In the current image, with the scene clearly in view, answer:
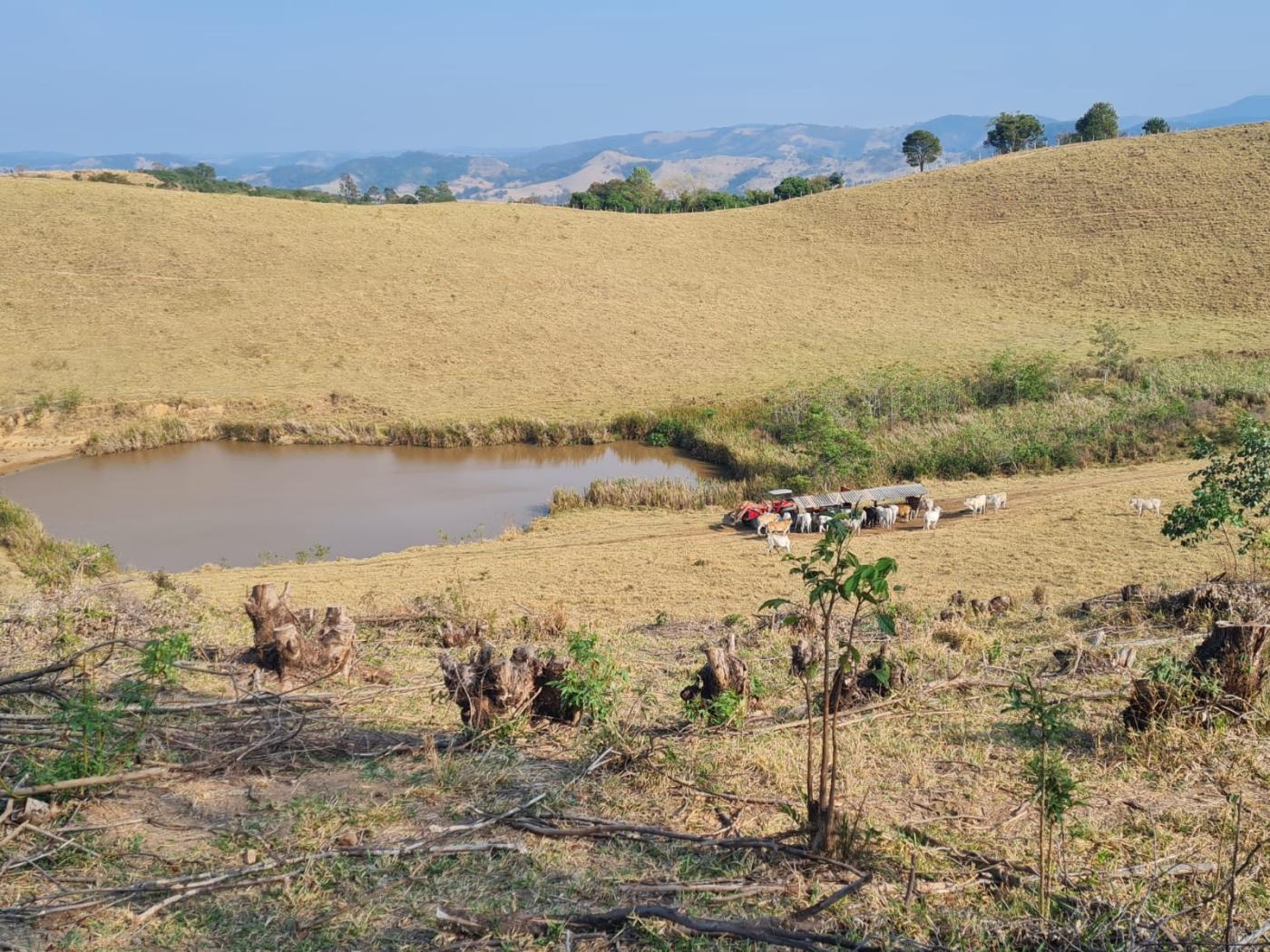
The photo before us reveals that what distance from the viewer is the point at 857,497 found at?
63.4 feet

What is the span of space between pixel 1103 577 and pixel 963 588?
1841mm

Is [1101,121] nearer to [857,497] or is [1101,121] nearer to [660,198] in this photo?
[660,198]

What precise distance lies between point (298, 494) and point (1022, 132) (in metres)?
92.9

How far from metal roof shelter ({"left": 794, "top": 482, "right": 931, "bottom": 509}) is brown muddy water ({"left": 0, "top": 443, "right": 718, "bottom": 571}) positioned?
23.4ft

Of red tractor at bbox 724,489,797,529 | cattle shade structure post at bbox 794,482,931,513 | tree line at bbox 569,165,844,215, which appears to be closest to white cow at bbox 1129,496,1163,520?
Answer: cattle shade structure post at bbox 794,482,931,513

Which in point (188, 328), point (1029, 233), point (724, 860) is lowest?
point (724, 860)

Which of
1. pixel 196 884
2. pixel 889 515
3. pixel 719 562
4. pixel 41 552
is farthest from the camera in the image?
pixel 889 515

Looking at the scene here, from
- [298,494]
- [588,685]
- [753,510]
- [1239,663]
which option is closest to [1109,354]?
[753,510]

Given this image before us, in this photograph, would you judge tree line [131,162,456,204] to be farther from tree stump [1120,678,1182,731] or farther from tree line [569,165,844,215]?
tree stump [1120,678,1182,731]

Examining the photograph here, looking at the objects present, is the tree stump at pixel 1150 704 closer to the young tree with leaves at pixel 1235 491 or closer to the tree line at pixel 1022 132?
the young tree with leaves at pixel 1235 491

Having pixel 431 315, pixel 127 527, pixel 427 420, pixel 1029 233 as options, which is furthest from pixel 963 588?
pixel 1029 233

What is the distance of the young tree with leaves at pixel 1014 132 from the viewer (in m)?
97.2

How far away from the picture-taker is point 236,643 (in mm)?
9195

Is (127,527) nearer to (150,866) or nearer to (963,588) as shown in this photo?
(963,588)
